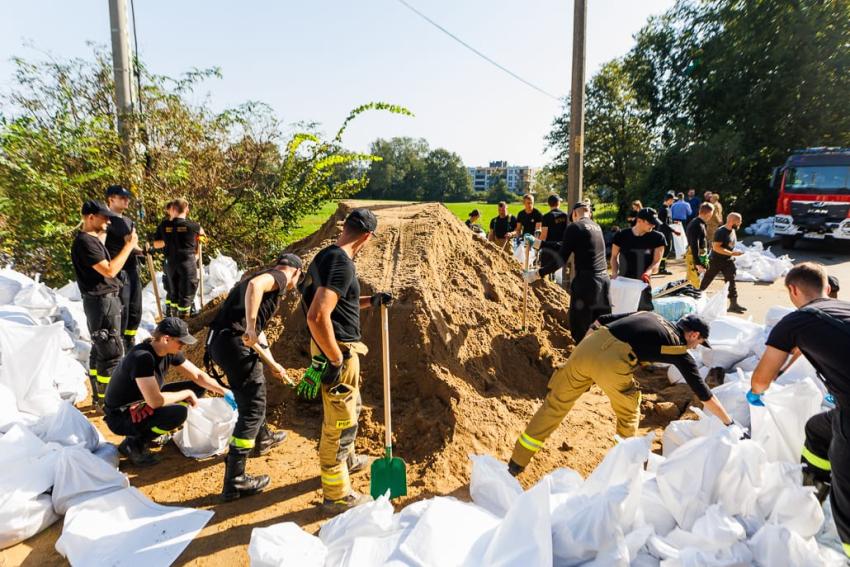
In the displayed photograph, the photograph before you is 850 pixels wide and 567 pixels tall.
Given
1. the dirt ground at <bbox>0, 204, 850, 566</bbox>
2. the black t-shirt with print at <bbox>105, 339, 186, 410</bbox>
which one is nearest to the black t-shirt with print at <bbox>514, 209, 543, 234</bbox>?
the dirt ground at <bbox>0, 204, 850, 566</bbox>

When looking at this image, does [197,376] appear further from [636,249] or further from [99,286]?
[636,249]

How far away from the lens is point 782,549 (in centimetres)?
212

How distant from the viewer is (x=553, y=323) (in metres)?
5.96

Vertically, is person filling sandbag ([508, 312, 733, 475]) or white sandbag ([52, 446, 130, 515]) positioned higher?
person filling sandbag ([508, 312, 733, 475])

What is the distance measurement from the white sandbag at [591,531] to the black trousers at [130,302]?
4414 mm

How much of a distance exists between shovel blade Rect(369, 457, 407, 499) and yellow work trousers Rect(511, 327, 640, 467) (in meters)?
0.82

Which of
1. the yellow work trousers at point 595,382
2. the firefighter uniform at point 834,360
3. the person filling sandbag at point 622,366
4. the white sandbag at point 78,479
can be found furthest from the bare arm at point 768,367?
the white sandbag at point 78,479

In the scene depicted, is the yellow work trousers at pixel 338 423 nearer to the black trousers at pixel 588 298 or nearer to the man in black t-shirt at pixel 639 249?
the black trousers at pixel 588 298

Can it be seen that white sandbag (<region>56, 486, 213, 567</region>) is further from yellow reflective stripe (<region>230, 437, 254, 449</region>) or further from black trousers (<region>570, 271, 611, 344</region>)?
black trousers (<region>570, 271, 611, 344</region>)

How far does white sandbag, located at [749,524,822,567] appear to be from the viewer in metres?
2.10

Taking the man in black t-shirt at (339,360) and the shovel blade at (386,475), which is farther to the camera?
the shovel blade at (386,475)

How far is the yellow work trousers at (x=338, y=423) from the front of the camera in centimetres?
295

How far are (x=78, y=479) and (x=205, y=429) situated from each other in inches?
34.2

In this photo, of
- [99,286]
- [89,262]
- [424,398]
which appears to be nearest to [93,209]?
[89,262]
